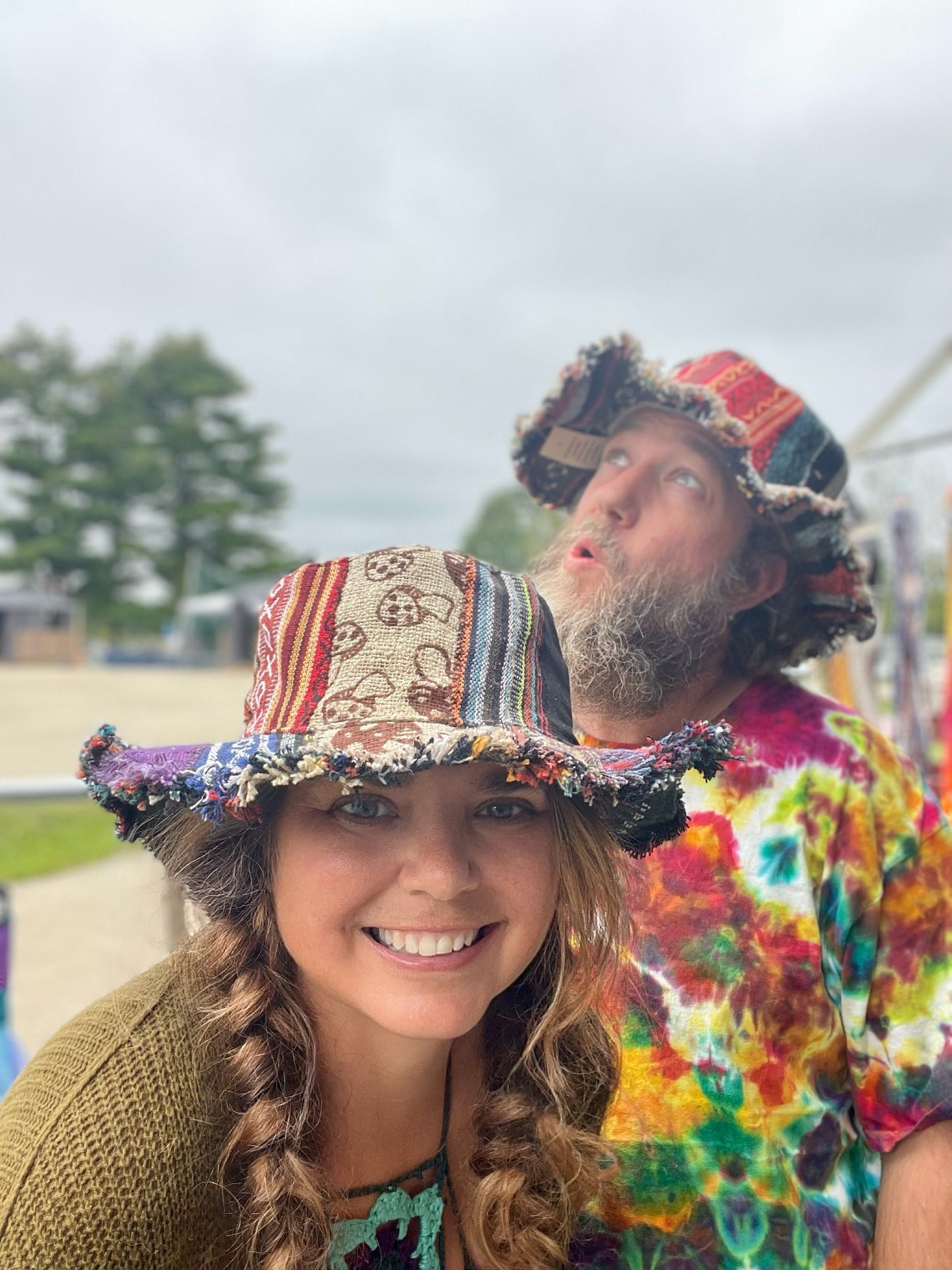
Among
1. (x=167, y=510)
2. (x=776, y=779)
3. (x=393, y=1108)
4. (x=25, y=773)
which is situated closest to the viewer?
(x=393, y=1108)

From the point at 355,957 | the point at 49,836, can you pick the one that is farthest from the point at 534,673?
the point at 49,836

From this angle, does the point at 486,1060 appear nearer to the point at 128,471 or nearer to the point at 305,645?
the point at 305,645

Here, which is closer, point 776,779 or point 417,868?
point 417,868

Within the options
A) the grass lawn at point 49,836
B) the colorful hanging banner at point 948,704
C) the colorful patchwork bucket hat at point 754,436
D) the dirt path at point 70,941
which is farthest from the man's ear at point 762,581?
the grass lawn at point 49,836

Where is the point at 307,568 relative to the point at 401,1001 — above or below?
above

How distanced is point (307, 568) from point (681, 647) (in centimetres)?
72

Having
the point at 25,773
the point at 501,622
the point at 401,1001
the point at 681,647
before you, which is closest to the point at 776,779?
the point at 681,647

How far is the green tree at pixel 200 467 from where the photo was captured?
3600cm

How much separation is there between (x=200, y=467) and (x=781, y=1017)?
37919mm

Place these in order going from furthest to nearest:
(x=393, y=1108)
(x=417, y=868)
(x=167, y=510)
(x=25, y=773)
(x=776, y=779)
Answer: (x=167, y=510)
(x=25, y=773)
(x=776, y=779)
(x=393, y=1108)
(x=417, y=868)

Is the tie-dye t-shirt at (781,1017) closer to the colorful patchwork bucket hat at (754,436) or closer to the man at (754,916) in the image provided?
the man at (754,916)

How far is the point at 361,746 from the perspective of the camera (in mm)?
1039

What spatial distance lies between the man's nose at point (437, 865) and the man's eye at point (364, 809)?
0.05 meters

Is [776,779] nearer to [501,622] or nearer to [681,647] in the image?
[681,647]
